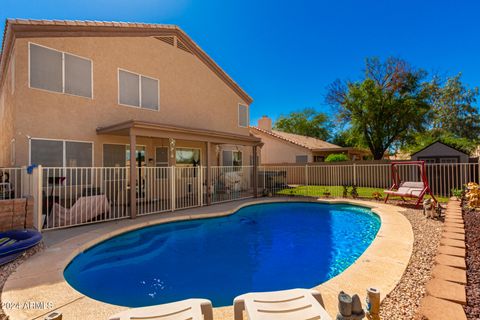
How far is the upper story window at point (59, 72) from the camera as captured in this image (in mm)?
8539

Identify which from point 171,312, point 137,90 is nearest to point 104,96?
point 137,90

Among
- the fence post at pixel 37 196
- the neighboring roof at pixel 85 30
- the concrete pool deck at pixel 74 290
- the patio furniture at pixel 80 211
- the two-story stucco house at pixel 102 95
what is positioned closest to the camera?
the concrete pool deck at pixel 74 290

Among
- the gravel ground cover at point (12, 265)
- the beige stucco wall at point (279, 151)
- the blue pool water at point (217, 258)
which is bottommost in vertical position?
the blue pool water at point (217, 258)

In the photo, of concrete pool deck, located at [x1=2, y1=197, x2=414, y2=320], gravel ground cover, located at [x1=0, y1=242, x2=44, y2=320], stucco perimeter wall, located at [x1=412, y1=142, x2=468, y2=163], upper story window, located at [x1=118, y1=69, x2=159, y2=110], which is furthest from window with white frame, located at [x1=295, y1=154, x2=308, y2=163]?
gravel ground cover, located at [x1=0, y1=242, x2=44, y2=320]

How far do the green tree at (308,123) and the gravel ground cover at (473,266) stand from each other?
146 ft

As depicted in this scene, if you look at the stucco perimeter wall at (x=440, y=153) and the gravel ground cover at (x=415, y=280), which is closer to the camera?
the gravel ground cover at (x=415, y=280)

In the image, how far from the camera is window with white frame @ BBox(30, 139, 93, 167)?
336 inches

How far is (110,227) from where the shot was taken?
302 inches

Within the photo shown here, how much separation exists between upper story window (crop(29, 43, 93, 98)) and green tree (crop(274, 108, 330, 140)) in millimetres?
44780

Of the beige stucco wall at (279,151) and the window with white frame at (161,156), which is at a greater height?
the beige stucco wall at (279,151)

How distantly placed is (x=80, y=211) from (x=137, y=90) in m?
6.08

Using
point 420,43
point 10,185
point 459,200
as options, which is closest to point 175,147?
point 10,185

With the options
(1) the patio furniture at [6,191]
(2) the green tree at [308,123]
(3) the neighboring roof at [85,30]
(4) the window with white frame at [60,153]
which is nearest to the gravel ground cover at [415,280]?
(1) the patio furniture at [6,191]

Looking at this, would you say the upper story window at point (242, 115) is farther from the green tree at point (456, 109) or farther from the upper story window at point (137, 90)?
the green tree at point (456, 109)
